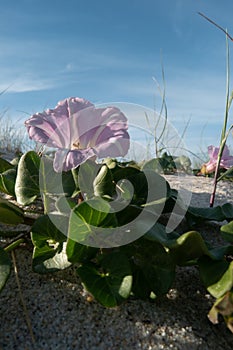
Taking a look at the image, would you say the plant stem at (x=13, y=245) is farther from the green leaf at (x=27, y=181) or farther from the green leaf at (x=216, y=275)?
the green leaf at (x=216, y=275)

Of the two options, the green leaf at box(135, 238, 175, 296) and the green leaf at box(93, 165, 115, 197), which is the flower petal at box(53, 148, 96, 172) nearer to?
the green leaf at box(93, 165, 115, 197)

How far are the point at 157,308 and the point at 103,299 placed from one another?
19 cm

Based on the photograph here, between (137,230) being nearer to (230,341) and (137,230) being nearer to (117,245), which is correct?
(117,245)

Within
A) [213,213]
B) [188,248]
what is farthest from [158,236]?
[213,213]

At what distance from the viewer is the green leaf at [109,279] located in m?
1.17

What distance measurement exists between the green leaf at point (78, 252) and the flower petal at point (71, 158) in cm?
21

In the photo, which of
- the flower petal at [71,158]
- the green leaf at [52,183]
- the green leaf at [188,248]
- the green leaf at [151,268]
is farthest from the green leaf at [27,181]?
the green leaf at [188,248]

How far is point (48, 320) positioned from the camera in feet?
4.01

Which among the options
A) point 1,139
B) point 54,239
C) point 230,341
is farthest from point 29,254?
point 1,139

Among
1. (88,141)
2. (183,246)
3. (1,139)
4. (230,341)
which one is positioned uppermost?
(88,141)

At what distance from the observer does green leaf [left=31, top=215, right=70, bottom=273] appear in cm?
132

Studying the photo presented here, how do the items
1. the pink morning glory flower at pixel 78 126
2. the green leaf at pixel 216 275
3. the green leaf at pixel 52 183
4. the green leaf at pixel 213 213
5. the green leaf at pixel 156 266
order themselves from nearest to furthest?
the green leaf at pixel 216 275 → the green leaf at pixel 156 266 → the pink morning glory flower at pixel 78 126 → the green leaf at pixel 52 183 → the green leaf at pixel 213 213

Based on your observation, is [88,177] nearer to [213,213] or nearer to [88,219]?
[88,219]

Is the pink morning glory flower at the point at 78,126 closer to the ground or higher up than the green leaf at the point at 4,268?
higher up
